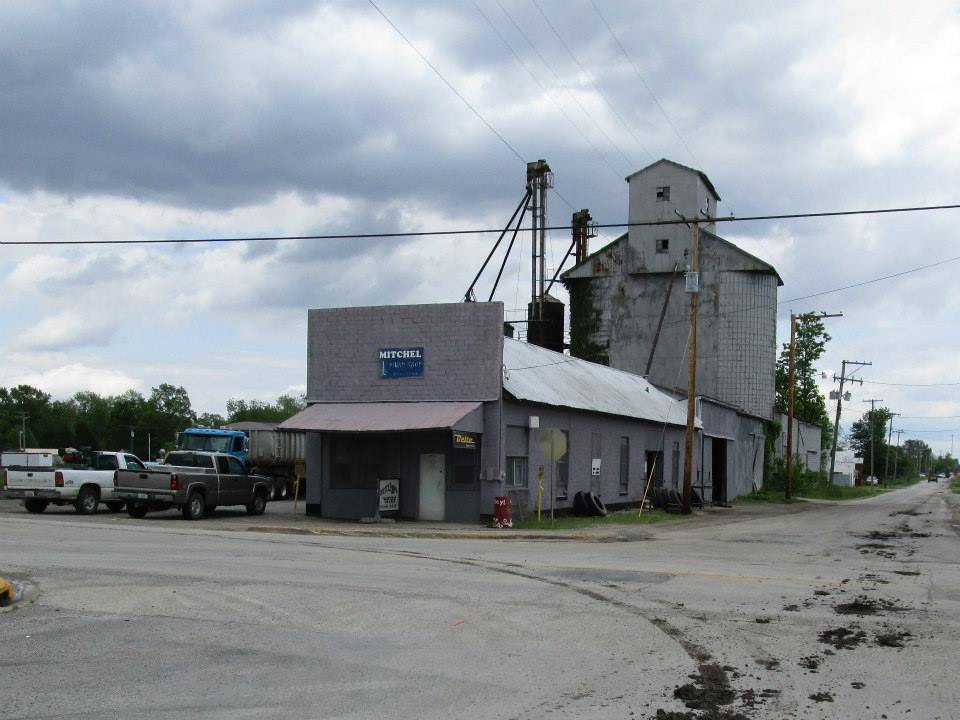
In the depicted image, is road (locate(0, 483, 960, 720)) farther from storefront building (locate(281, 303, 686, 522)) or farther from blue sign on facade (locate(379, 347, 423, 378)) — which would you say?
blue sign on facade (locate(379, 347, 423, 378))

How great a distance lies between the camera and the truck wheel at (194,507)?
27.6 meters

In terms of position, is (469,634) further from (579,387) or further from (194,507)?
(579,387)

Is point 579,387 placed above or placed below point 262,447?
above

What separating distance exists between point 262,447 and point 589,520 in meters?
16.5

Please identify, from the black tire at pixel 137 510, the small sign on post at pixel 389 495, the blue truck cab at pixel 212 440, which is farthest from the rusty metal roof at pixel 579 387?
the blue truck cab at pixel 212 440

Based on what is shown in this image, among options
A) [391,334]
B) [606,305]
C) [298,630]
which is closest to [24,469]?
[391,334]

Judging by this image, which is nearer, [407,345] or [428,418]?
[428,418]

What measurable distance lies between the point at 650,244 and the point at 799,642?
159ft

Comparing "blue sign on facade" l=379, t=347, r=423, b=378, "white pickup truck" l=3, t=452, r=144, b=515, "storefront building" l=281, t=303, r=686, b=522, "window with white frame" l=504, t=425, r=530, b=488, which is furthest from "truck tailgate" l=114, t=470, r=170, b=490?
"window with white frame" l=504, t=425, r=530, b=488

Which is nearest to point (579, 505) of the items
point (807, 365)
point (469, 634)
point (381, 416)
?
point (381, 416)

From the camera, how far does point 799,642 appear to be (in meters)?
10.1

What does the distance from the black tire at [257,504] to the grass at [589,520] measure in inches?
322

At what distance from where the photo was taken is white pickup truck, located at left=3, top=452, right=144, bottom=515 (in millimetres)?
28719

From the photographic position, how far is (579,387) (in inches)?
1380
